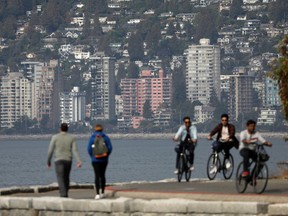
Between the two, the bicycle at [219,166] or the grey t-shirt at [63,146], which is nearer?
the grey t-shirt at [63,146]

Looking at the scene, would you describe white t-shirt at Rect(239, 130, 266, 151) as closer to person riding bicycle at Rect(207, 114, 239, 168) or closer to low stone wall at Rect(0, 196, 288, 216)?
low stone wall at Rect(0, 196, 288, 216)

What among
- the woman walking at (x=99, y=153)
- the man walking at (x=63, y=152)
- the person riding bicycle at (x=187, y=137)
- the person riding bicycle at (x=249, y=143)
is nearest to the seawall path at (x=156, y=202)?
the woman walking at (x=99, y=153)

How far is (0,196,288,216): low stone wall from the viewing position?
2533 cm

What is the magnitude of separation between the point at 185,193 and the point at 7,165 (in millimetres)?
98072

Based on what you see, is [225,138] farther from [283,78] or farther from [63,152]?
[283,78]

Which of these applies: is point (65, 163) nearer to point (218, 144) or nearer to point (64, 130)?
point (64, 130)

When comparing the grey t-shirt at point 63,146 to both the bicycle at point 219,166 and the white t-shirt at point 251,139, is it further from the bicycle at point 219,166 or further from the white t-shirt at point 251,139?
the bicycle at point 219,166

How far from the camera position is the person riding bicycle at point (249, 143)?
29.3m

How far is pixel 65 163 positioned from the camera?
1145 inches

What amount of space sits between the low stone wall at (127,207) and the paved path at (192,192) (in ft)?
5.33

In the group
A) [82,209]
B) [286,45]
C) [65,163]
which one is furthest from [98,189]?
[286,45]

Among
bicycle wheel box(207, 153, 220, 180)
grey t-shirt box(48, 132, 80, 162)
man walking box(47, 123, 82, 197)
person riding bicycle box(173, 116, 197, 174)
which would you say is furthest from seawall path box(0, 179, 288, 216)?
bicycle wheel box(207, 153, 220, 180)

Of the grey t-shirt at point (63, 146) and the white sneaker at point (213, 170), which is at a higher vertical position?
the grey t-shirt at point (63, 146)

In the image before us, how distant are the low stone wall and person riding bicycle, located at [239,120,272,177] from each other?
3.01 meters
